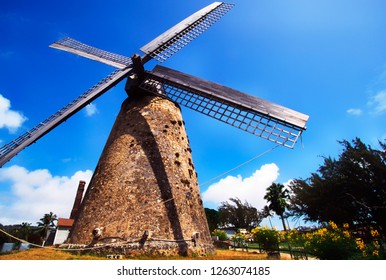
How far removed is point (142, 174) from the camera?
1012 centimetres

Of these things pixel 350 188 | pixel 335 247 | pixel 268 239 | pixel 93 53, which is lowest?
pixel 335 247

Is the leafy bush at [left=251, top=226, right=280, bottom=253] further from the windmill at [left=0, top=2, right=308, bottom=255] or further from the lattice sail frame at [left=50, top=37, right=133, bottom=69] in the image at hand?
the lattice sail frame at [left=50, top=37, right=133, bottom=69]

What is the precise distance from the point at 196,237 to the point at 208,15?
47.7 ft

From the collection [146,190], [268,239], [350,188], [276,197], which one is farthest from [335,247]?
[276,197]

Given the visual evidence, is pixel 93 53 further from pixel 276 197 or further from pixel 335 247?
pixel 276 197

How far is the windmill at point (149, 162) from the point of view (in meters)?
8.89

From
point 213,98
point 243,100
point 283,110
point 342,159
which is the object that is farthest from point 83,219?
point 342,159

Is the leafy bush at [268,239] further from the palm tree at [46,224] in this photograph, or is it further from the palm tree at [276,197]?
the palm tree at [46,224]

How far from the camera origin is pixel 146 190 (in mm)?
9719

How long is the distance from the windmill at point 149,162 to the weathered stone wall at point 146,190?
1.5 inches

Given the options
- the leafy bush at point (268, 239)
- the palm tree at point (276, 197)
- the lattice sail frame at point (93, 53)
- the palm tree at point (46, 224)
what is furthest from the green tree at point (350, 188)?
the palm tree at point (46, 224)

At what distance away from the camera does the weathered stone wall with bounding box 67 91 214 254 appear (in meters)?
8.96

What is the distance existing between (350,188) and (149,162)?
13891 mm

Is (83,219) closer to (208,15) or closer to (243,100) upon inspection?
(243,100)
